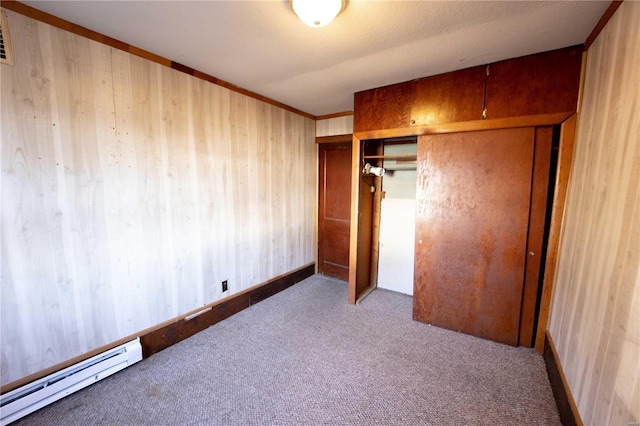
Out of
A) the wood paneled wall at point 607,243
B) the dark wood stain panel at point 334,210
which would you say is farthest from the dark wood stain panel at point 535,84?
the dark wood stain panel at point 334,210

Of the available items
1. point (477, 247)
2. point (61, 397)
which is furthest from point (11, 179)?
point (477, 247)

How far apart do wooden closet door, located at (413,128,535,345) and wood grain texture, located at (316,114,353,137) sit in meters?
1.32

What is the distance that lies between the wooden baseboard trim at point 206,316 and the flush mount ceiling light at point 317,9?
2513 mm

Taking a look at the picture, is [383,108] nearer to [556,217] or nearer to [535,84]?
[535,84]

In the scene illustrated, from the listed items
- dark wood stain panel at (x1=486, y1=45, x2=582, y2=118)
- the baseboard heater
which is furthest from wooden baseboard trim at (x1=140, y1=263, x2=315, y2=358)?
dark wood stain panel at (x1=486, y1=45, x2=582, y2=118)

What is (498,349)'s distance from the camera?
217 cm

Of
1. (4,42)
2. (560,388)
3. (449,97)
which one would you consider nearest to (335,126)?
(449,97)

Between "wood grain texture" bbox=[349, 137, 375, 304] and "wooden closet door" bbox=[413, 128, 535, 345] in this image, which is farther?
"wood grain texture" bbox=[349, 137, 375, 304]

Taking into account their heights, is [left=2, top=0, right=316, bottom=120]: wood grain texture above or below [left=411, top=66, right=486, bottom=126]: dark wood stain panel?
above

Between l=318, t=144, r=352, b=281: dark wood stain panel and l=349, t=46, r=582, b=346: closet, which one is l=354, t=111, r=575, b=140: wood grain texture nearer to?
l=349, t=46, r=582, b=346: closet

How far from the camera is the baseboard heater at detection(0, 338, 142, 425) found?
1448 millimetres

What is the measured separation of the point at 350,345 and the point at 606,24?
2.77m

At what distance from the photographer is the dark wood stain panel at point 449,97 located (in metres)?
2.14

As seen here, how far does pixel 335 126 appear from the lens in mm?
3639
